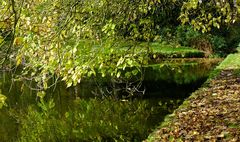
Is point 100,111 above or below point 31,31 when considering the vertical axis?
below

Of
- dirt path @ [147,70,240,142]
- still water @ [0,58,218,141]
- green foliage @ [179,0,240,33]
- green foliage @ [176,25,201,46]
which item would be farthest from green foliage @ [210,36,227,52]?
green foliage @ [179,0,240,33]

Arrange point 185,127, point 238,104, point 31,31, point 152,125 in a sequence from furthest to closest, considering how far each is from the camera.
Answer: point 152,125 → point 238,104 → point 185,127 → point 31,31

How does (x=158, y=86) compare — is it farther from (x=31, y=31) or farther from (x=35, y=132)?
(x=31, y=31)

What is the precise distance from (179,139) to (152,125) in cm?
471

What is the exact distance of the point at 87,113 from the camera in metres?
19.3

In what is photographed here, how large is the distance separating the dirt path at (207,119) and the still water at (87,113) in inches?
51.5

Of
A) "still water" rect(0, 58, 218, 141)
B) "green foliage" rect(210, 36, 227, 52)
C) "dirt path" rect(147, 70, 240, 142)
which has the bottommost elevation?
"still water" rect(0, 58, 218, 141)

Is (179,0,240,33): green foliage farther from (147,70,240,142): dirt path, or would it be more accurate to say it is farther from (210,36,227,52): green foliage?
(210,36,227,52): green foliage

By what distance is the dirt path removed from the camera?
1159 cm

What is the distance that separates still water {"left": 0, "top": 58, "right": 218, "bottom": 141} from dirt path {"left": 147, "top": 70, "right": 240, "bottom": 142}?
4.29ft

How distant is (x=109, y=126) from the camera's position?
16.7 metres

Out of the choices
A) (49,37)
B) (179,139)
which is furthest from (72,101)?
(49,37)

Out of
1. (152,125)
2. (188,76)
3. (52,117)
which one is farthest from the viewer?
(188,76)

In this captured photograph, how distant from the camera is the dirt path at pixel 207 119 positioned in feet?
38.0
